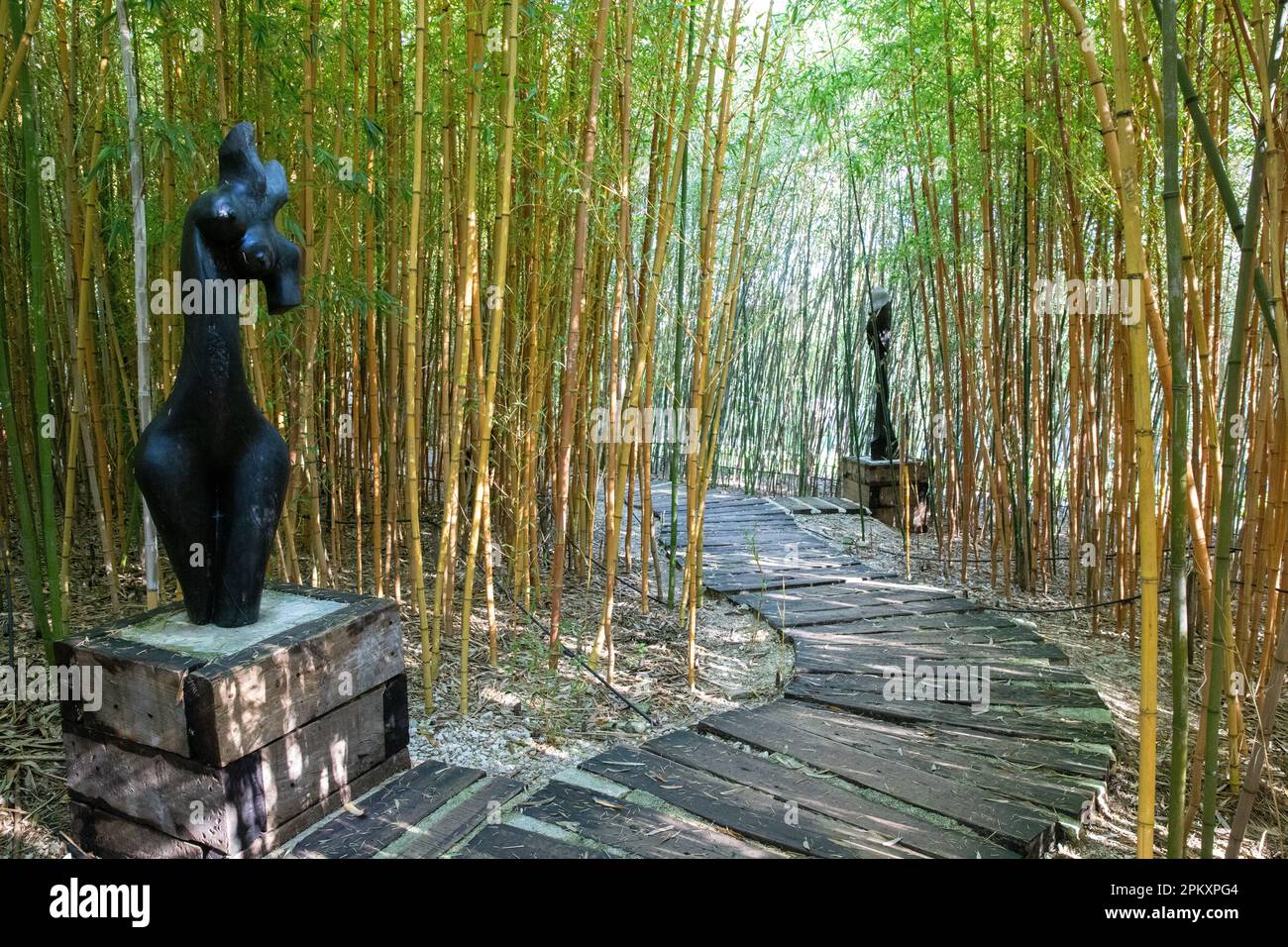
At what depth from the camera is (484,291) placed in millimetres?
2816

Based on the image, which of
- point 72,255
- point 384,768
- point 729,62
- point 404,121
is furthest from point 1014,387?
point 72,255

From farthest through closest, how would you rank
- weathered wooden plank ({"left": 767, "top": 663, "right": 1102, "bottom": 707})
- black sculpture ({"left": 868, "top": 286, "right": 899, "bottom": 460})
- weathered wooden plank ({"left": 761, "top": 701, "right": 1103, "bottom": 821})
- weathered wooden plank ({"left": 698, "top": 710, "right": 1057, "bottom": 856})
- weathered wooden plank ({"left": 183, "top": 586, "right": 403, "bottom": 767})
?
black sculpture ({"left": 868, "top": 286, "right": 899, "bottom": 460}) → weathered wooden plank ({"left": 767, "top": 663, "right": 1102, "bottom": 707}) → weathered wooden plank ({"left": 761, "top": 701, "right": 1103, "bottom": 821}) → weathered wooden plank ({"left": 698, "top": 710, "right": 1057, "bottom": 856}) → weathered wooden plank ({"left": 183, "top": 586, "right": 403, "bottom": 767})

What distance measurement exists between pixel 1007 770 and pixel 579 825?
84 cm

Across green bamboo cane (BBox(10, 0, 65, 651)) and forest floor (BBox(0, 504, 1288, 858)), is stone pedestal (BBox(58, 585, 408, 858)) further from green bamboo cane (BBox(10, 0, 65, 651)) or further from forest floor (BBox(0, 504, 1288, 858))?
green bamboo cane (BBox(10, 0, 65, 651))

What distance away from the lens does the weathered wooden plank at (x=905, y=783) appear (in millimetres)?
1485

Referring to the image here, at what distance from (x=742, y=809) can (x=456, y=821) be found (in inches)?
19.5

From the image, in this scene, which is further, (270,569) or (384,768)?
(270,569)

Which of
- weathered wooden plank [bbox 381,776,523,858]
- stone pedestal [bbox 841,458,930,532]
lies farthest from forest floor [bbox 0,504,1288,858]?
stone pedestal [bbox 841,458,930,532]

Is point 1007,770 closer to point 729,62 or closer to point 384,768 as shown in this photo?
point 384,768

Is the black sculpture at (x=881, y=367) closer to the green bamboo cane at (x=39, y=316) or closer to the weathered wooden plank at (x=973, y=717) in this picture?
the weathered wooden plank at (x=973, y=717)

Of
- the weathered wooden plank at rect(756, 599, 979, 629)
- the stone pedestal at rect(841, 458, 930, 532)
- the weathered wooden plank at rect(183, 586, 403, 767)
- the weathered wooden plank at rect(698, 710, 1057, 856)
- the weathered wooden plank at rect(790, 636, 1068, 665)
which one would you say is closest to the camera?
the weathered wooden plank at rect(183, 586, 403, 767)

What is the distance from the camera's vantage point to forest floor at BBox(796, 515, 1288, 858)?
166 cm

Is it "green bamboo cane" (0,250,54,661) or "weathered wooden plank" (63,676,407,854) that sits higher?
"green bamboo cane" (0,250,54,661)

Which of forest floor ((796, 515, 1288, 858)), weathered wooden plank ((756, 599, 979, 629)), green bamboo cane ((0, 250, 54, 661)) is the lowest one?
forest floor ((796, 515, 1288, 858))
